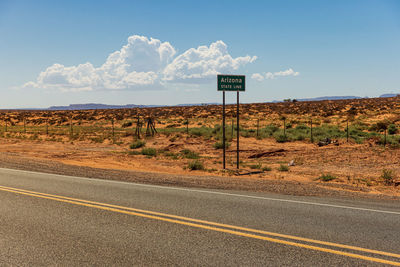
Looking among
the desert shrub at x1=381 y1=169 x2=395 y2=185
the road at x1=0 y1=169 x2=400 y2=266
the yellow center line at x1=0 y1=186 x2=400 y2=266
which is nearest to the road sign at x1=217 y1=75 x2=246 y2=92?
the road at x1=0 y1=169 x2=400 y2=266

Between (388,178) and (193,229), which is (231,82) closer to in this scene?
(388,178)

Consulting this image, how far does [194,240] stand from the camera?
553 centimetres

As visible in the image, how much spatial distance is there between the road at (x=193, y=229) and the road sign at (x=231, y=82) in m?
6.12

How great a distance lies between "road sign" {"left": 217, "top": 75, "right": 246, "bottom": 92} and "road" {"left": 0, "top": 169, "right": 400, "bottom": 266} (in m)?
6.12

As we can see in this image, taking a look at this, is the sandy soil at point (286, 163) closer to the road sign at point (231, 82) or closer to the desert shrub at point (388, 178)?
the desert shrub at point (388, 178)

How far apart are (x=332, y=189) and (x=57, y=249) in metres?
8.51

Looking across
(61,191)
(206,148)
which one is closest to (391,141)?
(206,148)

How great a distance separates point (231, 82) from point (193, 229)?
370 inches

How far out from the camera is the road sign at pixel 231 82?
46.5 ft

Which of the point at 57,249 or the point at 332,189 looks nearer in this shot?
the point at 57,249

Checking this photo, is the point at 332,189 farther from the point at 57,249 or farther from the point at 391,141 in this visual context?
the point at 391,141

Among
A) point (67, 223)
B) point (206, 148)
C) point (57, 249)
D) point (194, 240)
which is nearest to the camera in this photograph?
point (57, 249)

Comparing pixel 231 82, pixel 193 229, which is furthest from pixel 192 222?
pixel 231 82

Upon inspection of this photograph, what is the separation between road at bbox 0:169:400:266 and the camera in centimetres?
483
